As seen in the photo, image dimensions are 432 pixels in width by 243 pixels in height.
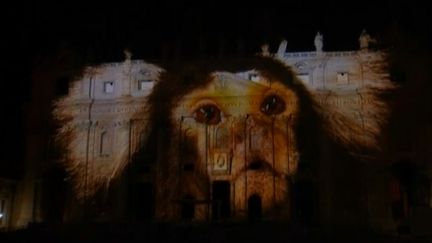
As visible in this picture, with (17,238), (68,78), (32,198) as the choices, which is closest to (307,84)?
(68,78)

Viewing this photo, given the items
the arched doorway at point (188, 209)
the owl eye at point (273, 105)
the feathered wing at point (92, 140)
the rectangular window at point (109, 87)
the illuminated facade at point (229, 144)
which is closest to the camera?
the illuminated facade at point (229, 144)

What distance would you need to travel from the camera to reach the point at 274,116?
38.8 m

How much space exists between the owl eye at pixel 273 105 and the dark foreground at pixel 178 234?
14.7m

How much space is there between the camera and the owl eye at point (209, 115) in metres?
39.0

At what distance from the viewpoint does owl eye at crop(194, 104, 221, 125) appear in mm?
39031

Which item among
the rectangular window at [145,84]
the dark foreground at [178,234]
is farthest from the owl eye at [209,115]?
the dark foreground at [178,234]

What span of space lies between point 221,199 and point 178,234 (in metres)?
16.0

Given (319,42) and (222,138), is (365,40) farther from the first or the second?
(222,138)

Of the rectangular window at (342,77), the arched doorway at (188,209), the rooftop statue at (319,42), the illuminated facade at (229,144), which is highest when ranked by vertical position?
the rooftop statue at (319,42)

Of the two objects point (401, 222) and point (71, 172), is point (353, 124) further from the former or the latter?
point (71, 172)

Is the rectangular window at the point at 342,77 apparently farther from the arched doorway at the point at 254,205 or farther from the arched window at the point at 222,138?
the arched doorway at the point at 254,205

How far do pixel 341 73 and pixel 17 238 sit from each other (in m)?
24.5

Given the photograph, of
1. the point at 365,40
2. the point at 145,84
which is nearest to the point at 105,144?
the point at 145,84

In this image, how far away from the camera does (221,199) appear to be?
38.8 meters
